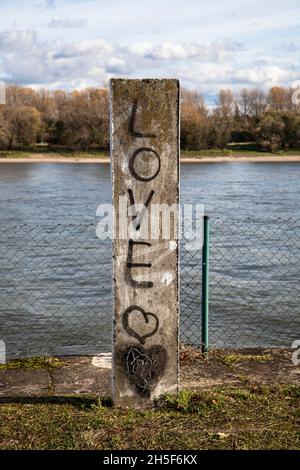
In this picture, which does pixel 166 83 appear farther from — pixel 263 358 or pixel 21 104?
pixel 21 104

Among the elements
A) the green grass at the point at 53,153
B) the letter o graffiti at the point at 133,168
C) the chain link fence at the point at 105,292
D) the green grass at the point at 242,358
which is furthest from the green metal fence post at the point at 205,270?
the green grass at the point at 53,153

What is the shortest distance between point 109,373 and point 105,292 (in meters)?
6.54

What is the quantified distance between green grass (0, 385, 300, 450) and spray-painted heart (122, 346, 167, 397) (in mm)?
198

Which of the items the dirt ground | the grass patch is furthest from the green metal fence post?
the grass patch

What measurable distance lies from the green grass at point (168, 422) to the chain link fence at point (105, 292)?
2168mm

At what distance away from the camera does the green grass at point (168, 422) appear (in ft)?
16.3

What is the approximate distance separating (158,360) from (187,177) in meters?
44.0

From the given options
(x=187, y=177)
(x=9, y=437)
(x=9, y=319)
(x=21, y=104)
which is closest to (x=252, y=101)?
(x=21, y=104)

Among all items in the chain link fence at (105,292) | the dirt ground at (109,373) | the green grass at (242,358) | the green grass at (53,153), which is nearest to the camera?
the dirt ground at (109,373)

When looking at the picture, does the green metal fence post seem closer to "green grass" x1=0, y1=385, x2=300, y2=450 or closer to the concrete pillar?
"green grass" x1=0, y1=385, x2=300, y2=450

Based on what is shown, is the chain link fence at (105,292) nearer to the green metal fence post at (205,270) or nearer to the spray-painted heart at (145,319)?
the green metal fence post at (205,270)

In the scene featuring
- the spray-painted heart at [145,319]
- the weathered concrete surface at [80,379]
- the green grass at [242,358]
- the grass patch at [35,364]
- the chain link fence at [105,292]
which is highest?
the spray-painted heart at [145,319]

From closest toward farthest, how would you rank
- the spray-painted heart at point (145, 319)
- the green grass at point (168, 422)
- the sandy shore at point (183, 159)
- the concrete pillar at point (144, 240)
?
1. the green grass at point (168, 422)
2. the concrete pillar at point (144, 240)
3. the spray-painted heart at point (145, 319)
4. the sandy shore at point (183, 159)
